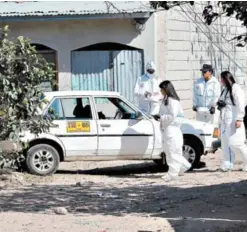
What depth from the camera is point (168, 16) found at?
18422mm

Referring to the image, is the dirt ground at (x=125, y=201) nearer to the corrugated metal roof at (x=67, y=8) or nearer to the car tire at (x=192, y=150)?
the car tire at (x=192, y=150)

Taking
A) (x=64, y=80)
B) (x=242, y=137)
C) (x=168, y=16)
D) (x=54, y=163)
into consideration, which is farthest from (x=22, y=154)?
(x=168, y=16)

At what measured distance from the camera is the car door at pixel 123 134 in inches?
510

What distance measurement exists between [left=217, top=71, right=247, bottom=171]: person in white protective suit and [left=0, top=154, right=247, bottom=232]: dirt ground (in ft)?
1.12

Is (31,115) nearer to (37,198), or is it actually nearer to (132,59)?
(37,198)

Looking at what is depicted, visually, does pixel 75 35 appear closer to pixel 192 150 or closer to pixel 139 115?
pixel 139 115

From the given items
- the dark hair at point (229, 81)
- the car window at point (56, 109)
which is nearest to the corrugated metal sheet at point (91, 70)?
the car window at point (56, 109)

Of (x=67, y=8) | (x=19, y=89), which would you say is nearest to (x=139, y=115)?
(x=19, y=89)

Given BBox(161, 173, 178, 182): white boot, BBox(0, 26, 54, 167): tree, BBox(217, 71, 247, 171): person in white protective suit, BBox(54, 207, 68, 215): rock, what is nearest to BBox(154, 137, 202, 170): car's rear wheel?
BBox(217, 71, 247, 171): person in white protective suit

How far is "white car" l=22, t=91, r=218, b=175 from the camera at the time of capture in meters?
12.8

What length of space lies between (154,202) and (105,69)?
8.41m

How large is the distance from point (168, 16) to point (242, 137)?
6.38 m

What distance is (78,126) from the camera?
12859 millimetres

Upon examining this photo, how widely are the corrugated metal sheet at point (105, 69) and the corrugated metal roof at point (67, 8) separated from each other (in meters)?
1.17
